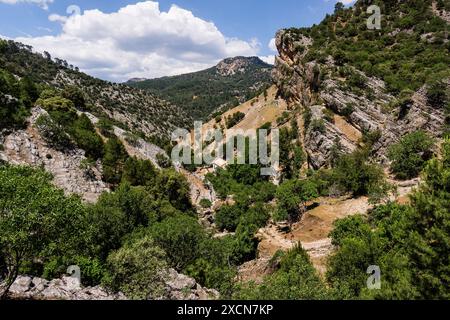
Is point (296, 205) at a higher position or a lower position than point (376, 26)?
lower

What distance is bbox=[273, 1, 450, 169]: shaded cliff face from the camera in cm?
6788

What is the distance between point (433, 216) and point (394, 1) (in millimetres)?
106020

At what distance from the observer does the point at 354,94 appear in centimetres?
8031

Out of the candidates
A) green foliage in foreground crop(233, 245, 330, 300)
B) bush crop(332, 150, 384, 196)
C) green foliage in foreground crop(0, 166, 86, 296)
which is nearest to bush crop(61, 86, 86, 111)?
bush crop(332, 150, 384, 196)

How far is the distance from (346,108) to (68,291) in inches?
2746

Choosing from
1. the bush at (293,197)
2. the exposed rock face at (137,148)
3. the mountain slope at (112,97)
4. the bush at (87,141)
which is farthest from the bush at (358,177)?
the mountain slope at (112,97)

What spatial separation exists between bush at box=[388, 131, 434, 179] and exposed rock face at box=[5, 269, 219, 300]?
138ft

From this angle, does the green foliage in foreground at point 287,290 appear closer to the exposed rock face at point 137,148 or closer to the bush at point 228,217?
the bush at point 228,217

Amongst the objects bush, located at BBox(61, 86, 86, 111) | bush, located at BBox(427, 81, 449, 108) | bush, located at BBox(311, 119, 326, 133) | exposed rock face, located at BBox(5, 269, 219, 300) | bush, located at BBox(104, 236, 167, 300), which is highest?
bush, located at BBox(61, 86, 86, 111)

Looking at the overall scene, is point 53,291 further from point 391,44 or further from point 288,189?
point 391,44

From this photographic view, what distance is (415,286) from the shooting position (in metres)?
18.2

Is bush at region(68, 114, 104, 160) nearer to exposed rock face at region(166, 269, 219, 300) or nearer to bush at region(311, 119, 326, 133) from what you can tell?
exposed rock face at region(166, 269, 219, 300)
